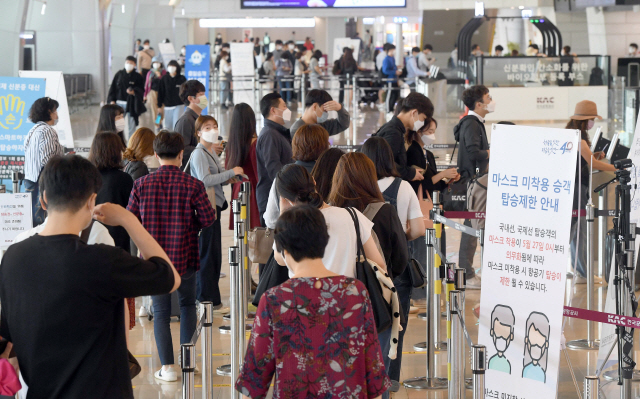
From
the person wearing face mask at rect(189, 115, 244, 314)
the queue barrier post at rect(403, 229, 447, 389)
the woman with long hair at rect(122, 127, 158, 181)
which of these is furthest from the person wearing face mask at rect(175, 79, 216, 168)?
the queue barrier post at rect(403, 229, 447, 389)

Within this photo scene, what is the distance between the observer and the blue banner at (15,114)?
7.36 meters

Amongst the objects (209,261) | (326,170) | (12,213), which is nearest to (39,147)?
(12,213)

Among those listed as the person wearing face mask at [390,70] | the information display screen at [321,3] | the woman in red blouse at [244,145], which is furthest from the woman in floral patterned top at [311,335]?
the information display screen at [321,3]

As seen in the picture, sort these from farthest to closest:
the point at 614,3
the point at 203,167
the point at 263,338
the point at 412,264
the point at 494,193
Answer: the point at 614,3 → the point at 203,167 → the point at 412,264 → the point at 494,193 → the point at 263,338

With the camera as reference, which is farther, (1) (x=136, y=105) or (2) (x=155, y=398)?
(1) (x=136, y=105)

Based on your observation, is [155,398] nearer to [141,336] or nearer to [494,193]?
[141,336]

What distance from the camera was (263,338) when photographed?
2.25 m

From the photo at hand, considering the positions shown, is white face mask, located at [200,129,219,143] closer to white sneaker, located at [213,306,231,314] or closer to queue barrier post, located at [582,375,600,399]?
white sneaker, located at [213,306,231,314]

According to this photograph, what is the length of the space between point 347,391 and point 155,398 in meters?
2.41

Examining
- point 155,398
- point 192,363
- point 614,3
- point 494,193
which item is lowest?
point 155,398

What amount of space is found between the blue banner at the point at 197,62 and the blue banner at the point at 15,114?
8.83 meters

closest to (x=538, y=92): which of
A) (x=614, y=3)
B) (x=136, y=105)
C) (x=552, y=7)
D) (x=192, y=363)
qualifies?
(x=614, y=3)

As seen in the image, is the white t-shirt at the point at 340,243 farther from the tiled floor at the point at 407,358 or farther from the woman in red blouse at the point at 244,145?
the woman in red blouse at the point at 244,145

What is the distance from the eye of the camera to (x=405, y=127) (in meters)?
5.41
